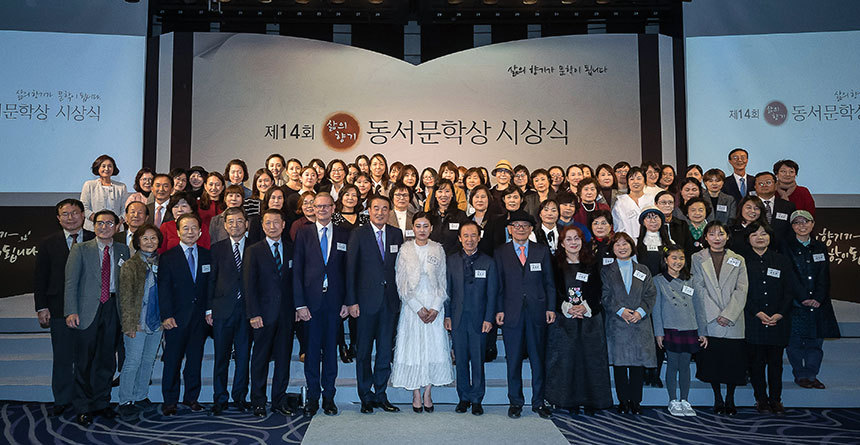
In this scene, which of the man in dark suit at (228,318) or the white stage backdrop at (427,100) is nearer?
the man in dark suit at (228,318)

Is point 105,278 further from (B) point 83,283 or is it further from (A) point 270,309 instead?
(A) point 270,309

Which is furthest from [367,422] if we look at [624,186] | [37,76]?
[37,76]

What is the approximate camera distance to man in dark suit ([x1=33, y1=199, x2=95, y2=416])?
4062 mm

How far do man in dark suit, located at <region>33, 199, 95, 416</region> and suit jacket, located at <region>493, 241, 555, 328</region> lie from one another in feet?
10.4

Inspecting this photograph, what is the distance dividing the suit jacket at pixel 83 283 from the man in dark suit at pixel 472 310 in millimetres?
2551

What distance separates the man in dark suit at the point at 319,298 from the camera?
4.11 metres

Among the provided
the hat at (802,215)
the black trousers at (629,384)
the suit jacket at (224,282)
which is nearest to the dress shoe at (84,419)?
the suit jacket at (224,282)

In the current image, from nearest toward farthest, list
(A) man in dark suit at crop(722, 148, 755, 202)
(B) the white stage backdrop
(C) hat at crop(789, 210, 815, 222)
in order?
1. (C) hat at crop(789, 210, 815, 222)
2. (A) man in dark suit at crop(722, 148, 755, 202)
3. (B) the white stage backdrop

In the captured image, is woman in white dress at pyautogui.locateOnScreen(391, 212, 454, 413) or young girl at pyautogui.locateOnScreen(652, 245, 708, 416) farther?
young girl at pyautogui.locateOnScreen(652, 245, 708, 416)

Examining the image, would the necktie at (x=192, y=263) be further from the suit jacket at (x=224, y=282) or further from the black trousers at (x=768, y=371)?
the black trousers at (x=768, y=371)

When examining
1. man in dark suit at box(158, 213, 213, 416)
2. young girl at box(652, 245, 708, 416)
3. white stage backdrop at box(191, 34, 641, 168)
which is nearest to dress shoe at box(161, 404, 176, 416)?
man in dark suit at box(158, 213, 213, 416)

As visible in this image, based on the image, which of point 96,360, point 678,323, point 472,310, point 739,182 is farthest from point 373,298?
point 739,182

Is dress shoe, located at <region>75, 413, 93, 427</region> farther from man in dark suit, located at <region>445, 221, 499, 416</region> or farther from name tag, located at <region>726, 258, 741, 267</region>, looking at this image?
name tag, located at <region>726, 258, 741, 267</region>

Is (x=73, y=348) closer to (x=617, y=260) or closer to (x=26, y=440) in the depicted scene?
(x=26, y=440)
